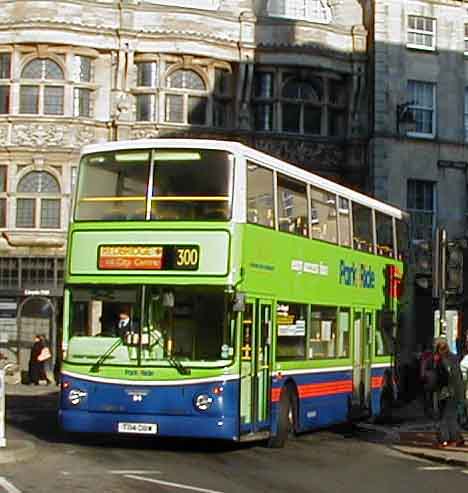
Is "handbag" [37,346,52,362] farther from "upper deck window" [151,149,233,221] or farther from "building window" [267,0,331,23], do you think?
"upper deck window" [151,149,233,221]

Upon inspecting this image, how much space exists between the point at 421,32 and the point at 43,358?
16.6m

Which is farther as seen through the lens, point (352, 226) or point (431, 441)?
point (352, 226)

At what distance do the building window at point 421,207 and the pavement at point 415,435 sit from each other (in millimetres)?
12953

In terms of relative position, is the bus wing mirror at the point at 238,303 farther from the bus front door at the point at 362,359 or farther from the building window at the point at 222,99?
the building window at the point at 222,99

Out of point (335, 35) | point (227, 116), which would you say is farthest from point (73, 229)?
point (335, 35)

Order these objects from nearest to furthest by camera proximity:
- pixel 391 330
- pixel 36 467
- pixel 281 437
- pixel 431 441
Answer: pixel 36 467 < pixel 281 437 < pixel 431 441 < pixel 391 330

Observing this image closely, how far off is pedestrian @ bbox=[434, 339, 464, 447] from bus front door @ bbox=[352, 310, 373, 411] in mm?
3071

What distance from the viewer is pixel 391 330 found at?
75.4 ft

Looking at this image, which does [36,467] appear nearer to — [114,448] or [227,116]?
[114,448]

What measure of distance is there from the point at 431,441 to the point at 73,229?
6.65 metres

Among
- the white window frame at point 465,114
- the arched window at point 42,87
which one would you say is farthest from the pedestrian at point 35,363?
the white window frame at point 465,114

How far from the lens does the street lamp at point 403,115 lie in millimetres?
37812

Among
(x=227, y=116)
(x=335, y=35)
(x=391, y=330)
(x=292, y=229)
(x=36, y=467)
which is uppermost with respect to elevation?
(x=335, y=35)

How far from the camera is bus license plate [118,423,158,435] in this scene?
15742mm
